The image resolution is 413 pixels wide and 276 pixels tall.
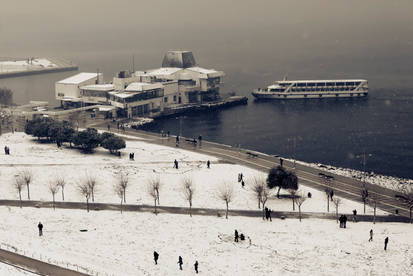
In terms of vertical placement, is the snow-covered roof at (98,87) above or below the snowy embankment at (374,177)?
above

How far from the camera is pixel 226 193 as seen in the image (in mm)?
58188

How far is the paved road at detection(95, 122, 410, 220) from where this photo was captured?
60562 millimetres

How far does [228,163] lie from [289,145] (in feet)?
72.2

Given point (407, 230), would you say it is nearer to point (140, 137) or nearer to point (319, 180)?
point (319, 180)

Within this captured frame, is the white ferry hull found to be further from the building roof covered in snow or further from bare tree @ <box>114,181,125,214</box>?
bare tree @ <box>114,181,125,214</box>

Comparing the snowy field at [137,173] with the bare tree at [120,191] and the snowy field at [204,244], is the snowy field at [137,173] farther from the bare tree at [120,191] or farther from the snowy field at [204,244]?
the snowy field at [204,244]

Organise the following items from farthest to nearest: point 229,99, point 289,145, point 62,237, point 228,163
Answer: point 229,99
point 289,145
point 228,163
point 62,237

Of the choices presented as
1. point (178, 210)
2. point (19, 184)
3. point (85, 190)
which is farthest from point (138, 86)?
point (178, 210)

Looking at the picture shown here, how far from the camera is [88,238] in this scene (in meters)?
48.4

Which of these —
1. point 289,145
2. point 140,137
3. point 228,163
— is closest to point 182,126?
point 140,137

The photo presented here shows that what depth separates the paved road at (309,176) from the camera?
60.6 metres

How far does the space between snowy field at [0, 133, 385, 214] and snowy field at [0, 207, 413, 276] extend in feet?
16.2

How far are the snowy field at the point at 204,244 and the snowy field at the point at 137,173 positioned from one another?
4924 mm

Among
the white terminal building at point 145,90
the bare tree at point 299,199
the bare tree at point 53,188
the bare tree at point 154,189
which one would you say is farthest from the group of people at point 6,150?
the white terminal building at point 145,90
